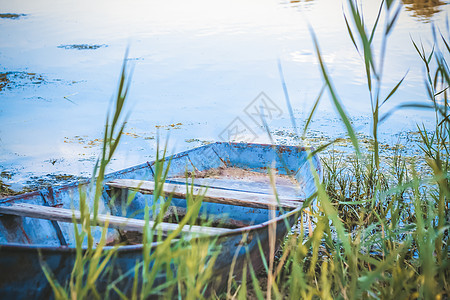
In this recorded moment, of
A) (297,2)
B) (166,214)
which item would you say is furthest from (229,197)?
(297,2)

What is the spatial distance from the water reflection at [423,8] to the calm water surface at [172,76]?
57mm

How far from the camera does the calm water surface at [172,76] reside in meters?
5.86

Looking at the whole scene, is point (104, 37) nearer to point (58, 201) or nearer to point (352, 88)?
point (352, 88)

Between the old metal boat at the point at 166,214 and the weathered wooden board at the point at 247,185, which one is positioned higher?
the old metal boat at the point at 166,214

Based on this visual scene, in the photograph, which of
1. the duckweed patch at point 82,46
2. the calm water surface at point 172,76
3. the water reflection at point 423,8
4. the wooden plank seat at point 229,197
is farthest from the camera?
the water reflection at point 423,8

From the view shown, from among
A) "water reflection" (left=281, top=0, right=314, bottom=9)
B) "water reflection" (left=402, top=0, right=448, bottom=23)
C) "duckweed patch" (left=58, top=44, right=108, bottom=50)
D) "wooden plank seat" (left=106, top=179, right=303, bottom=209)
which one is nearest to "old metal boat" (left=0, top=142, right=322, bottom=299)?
"wooden plank seat" (left=106, top=179, right=303, bottom=209)

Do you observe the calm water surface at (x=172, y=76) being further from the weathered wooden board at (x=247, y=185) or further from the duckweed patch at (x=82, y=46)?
the weathered wooden board at (x=247, y=185)

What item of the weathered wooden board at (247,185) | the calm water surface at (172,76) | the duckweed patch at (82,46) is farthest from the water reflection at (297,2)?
the weathered wooden board at (247,185)

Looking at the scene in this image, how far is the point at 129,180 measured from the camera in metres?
2.82

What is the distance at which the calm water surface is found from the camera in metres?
5.86

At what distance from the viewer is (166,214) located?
9.71ft

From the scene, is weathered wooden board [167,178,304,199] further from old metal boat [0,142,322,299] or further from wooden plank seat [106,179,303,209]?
wooden plank seat [106,179,303,209]

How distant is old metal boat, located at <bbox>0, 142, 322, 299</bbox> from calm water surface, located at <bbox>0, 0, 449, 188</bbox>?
483mm

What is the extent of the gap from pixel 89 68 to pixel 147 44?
3505mm
